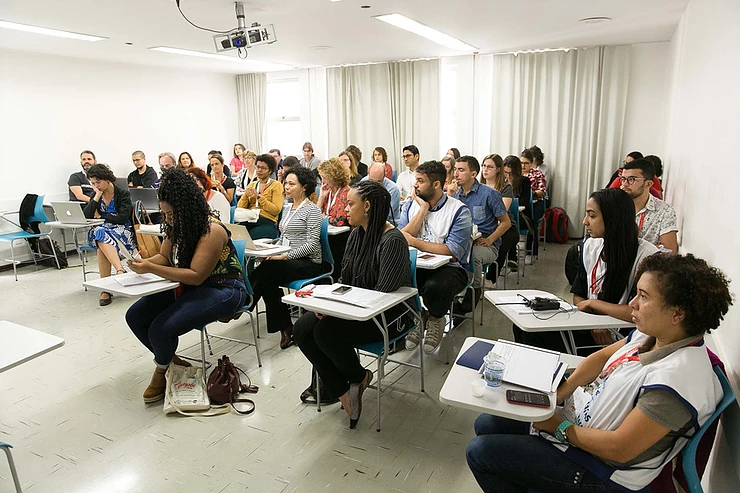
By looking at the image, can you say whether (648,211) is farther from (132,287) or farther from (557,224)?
(557,224)

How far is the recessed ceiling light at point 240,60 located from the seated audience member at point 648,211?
Answer: 5954 millimetres

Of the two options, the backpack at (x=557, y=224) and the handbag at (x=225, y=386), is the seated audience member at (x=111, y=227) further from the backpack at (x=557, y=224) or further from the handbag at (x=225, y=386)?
the backpack at (x=557, y=224)

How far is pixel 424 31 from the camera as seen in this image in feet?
19.4

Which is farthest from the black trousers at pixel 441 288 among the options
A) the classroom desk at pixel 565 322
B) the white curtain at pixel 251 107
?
the white curtain at pixel 251 107

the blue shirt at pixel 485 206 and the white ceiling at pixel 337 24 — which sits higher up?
the white ceiling at pixel 337 24

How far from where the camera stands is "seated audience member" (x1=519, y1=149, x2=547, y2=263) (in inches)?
252

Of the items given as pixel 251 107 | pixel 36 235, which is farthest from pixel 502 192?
pixel 251 107

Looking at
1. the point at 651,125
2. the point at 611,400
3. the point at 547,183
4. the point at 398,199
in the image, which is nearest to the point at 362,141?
the point at 547,183

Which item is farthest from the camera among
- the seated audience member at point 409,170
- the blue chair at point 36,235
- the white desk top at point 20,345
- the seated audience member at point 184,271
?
the seated audience member at point 409,170

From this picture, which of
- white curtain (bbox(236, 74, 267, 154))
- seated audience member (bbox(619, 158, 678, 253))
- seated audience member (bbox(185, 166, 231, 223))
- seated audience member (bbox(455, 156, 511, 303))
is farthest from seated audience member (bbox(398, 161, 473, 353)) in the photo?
white curtain (bbox(236, 74, 267, 154))

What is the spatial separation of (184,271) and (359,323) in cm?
114

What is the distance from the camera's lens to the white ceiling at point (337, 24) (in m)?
4.40

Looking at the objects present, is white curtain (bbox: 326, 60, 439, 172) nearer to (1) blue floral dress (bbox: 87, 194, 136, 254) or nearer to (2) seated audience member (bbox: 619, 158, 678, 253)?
(1) blue floral dress (bbox: 87, 194, 136, 254)

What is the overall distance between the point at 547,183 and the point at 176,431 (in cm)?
645
